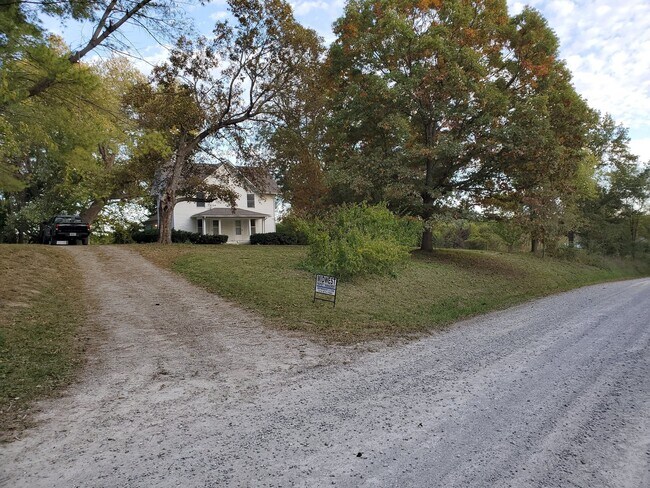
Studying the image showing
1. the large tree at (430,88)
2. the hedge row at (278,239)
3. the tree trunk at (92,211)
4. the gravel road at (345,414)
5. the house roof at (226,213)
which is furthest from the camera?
the house roof at (226,213)

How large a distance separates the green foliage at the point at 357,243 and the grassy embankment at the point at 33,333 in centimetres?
560

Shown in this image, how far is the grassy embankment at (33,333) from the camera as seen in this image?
396 centimetres

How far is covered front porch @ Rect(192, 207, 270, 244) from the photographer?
34.3 meters

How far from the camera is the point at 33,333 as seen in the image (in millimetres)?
6090

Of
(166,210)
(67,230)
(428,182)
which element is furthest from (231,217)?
(428,182)

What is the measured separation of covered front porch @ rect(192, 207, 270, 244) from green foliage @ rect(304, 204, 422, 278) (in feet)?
76.4

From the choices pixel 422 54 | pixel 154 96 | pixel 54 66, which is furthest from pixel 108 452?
pixel 154 96

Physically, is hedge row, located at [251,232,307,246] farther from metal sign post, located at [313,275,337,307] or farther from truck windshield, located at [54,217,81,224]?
metal sign post, located at [313,275,337,307]

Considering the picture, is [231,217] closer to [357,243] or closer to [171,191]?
[171,191]

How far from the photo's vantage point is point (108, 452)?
2938mm

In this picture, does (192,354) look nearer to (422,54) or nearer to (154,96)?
(422,54)

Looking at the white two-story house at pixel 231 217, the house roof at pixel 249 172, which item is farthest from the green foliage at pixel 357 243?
the white two-story house at pixel 231 217

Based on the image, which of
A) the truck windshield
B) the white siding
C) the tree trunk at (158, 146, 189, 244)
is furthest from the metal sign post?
the white siding

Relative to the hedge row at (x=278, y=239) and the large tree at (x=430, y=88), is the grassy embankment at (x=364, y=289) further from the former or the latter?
the hedge row at (x=278, y=239)
